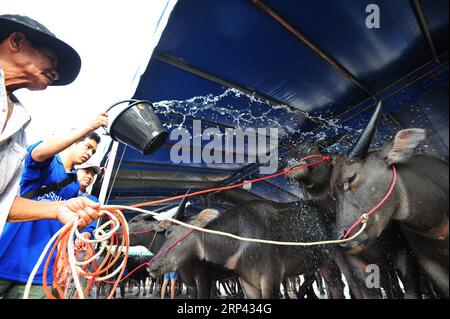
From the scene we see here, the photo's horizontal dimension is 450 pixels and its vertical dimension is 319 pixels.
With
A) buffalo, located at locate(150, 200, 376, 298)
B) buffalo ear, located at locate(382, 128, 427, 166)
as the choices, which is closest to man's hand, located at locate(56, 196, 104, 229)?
buffalo ear, located at locate(382, 128, 427, 166)

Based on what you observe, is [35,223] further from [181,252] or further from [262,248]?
[262,248]

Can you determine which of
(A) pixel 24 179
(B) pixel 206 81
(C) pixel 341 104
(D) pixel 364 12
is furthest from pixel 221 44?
(A) pixel 24 179

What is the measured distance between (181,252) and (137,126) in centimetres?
204

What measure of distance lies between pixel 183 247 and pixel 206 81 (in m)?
2.05

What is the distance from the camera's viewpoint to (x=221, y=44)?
6.37 ft

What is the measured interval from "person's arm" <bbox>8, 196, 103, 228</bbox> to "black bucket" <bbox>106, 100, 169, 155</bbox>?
1.55 feet

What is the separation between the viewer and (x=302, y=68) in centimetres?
209

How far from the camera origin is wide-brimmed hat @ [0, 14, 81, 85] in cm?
112

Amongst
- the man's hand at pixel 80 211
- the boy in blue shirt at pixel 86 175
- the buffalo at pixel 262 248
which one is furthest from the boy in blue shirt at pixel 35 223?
the buffalo at pixel 262 248

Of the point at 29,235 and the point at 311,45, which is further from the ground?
the point at 311,45

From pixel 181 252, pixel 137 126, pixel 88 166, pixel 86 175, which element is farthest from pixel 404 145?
pixel 181 252

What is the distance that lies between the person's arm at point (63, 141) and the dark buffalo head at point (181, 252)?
1886 mm

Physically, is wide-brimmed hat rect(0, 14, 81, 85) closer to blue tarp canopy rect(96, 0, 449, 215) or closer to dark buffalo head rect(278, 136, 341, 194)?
blue tarp canopy rect(96, 0, 449, 215)

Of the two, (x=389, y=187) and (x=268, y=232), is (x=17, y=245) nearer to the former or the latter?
(x=268, y=232)
